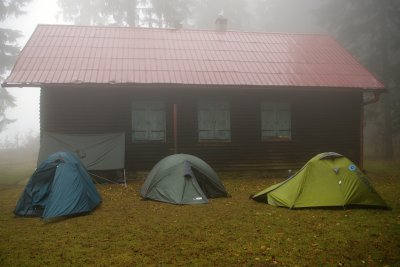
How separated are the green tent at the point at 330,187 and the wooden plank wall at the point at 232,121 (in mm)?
5397

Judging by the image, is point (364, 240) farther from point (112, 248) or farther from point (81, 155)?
point (81, 155)

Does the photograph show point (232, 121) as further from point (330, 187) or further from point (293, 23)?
point (293, 23)

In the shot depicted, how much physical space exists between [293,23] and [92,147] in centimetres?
2794

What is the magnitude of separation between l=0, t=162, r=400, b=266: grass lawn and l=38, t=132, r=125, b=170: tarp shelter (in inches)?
108

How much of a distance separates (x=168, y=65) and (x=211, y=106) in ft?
7.36

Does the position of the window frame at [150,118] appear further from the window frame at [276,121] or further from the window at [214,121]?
the window frame at [276,121]

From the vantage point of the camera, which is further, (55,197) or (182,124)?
(182,124)

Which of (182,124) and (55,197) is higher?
(182,124)

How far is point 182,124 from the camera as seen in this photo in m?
13.5

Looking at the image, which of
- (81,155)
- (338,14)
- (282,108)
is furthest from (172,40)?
(338,14)

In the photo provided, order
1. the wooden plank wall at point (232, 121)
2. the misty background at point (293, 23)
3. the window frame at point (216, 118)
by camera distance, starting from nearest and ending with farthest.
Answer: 1. the wooden plank wall at point (232, 121)
2. the window frame at point (216, 118)
3. the misty background at point (293, 23)

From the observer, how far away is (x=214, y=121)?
13719 millimetres

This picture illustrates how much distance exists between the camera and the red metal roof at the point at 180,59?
1281cm

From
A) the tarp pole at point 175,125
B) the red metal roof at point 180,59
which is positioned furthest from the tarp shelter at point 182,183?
the red metal roof at point 180,59
